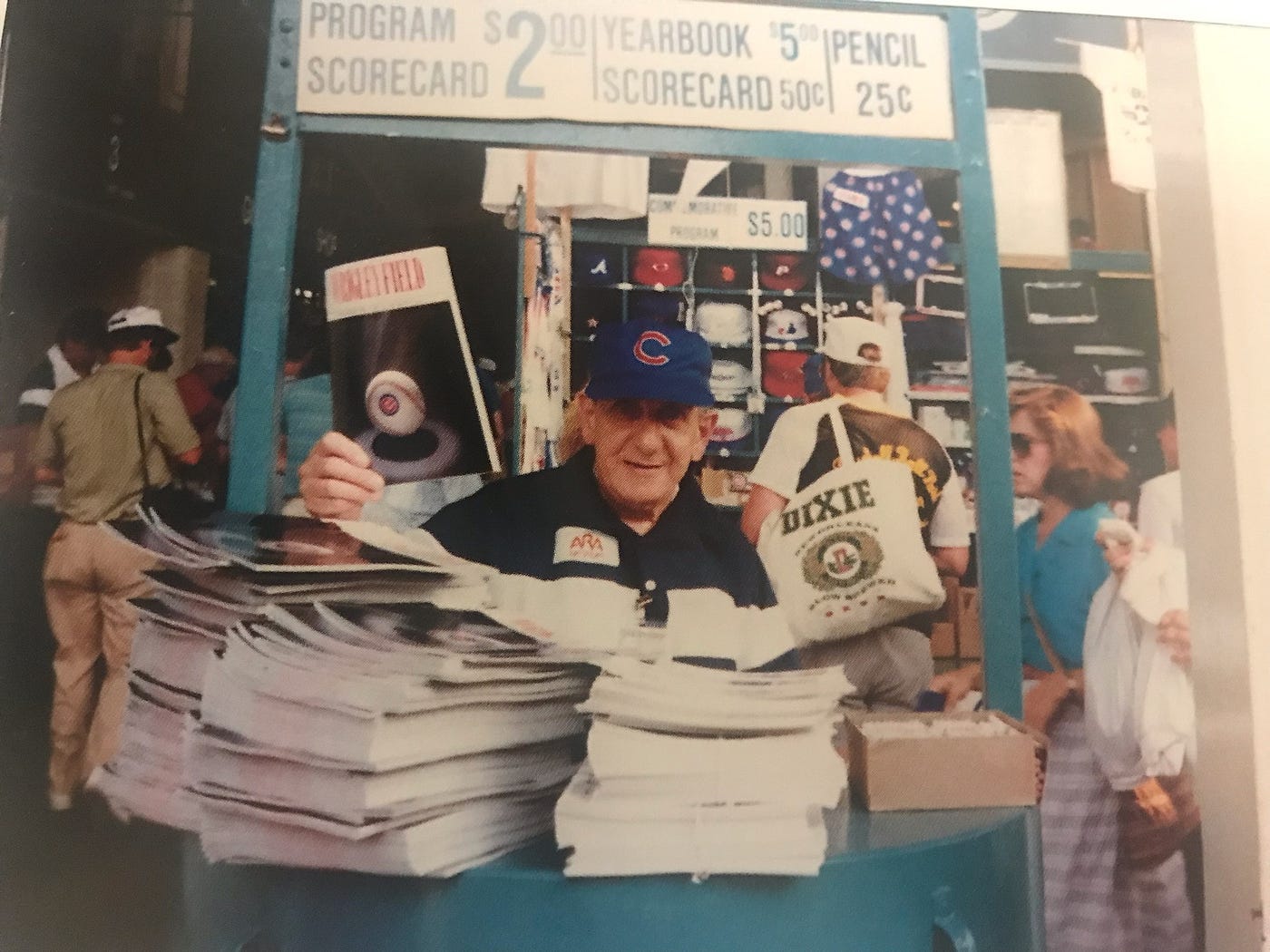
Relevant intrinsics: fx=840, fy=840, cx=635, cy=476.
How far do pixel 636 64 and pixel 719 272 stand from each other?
1.12 ft

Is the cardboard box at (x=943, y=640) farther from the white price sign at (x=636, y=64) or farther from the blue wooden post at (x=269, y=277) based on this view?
the blue wooden post at (x=269, y=277)

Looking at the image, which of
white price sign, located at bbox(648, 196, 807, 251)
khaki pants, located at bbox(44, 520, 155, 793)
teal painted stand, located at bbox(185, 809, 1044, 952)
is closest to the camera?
teal painted stand, located at bbox(185, 809, 1044, 952)

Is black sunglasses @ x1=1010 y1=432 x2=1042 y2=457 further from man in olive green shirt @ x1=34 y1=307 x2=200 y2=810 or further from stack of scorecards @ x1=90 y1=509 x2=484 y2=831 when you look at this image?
man in olive green shirt @ x1=34 y1=307 x2=200 y2=810

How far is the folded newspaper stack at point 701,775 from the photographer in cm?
102

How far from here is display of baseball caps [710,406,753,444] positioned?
1.16 metres

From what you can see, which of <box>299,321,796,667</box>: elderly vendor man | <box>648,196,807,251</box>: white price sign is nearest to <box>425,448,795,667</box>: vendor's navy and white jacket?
<box>299,321,796,667</box>: elderly vendor man

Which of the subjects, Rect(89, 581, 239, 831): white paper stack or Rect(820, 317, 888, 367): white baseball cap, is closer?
Rect(89, 581, 239, 831): white paper stack

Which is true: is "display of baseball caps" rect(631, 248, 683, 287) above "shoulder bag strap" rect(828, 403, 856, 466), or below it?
above

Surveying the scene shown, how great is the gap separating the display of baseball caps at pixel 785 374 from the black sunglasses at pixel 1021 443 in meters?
0.31

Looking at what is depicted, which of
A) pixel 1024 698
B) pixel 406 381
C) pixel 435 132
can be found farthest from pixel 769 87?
pixel 1024 698

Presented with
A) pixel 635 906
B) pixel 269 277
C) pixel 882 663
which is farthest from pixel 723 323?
pixel 635 906

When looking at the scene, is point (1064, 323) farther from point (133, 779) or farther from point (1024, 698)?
point (133, 779)

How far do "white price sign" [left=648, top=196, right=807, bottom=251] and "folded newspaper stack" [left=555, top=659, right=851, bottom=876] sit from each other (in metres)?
0.59

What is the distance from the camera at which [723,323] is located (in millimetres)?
1170
